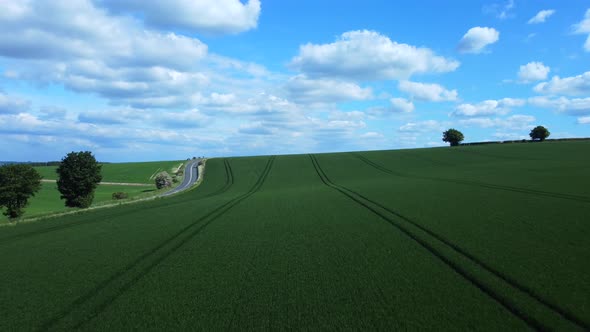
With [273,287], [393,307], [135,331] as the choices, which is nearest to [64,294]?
[135,331]

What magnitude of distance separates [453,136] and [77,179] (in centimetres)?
10876

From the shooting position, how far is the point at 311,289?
9.15 m

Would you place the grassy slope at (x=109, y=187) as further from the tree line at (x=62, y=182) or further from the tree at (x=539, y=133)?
the tree at (x=539, y=133)

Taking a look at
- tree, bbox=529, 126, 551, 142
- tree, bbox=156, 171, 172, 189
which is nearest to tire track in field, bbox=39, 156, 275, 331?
tree, bbox=156, 171, 172, 189

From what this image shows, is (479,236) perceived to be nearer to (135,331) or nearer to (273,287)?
(273,287)

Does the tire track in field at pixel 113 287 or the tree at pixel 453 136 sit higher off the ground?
the tree at pixel 453 136

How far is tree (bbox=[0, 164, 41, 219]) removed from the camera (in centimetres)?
4591

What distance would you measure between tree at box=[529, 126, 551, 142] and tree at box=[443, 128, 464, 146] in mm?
23888

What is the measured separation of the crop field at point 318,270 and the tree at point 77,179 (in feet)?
117

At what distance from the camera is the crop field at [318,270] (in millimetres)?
7602

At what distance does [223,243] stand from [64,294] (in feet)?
20.0

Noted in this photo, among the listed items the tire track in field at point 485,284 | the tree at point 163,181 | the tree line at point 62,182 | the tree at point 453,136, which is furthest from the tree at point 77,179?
the tree at point 453,136

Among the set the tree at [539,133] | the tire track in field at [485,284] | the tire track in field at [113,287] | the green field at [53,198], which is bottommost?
the green field at [53,198]

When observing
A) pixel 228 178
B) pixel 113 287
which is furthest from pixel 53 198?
pixel 113 287
